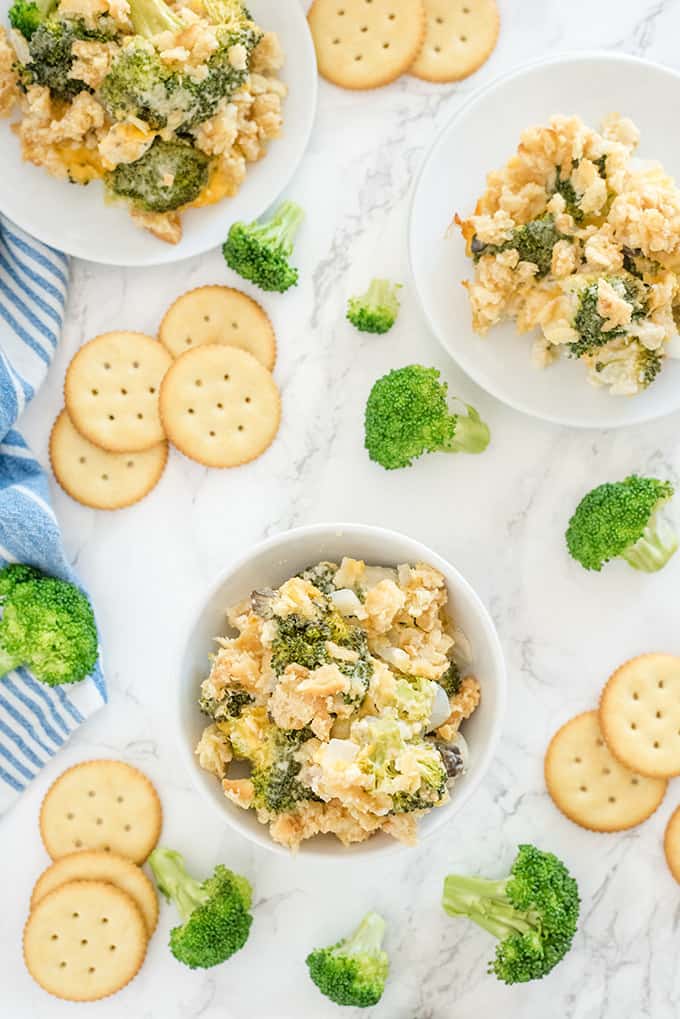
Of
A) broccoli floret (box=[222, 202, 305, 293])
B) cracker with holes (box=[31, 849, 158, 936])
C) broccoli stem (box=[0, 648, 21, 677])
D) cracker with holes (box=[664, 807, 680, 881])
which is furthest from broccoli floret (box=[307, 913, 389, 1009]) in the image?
broccoli floret (box=[222, 202, 305, 293])

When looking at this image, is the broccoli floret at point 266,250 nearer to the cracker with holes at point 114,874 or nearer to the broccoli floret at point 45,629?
the broccoli floret at point 45,629

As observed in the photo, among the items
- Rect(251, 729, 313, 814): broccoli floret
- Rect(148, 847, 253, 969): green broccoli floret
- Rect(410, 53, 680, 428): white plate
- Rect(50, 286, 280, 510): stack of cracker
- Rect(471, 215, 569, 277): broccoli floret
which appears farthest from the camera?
Rect(50, 286, 280, 510): stack of cracker

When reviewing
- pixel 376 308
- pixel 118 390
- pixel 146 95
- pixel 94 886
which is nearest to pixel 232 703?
pixel 94 886

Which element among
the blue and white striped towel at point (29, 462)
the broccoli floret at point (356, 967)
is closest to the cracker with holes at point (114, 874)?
the blue and white striped towel at point (29, 462)

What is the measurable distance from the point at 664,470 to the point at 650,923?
1151 mm

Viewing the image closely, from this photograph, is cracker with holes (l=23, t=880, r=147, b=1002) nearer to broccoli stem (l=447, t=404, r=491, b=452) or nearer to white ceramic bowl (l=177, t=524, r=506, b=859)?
white ceramic bowl (l=177, t=524, r=506, b=859)

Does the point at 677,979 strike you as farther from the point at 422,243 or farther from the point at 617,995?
the point at 422,243

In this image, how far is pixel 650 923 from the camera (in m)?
2.80

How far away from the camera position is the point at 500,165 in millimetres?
2633

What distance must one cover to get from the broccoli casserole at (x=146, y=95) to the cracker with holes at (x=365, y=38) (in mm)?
175

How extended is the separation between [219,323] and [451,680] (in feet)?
3.61

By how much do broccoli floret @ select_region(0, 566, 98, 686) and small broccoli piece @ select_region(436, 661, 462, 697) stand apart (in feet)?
2.94

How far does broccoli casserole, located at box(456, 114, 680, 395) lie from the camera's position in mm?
2395

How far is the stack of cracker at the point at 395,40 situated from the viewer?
2.75m
